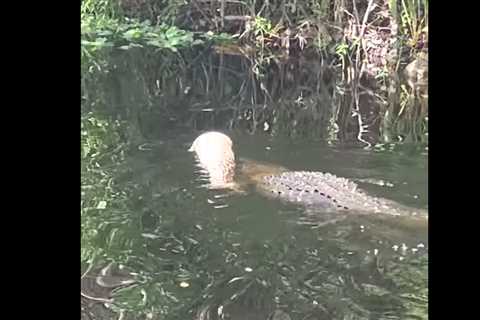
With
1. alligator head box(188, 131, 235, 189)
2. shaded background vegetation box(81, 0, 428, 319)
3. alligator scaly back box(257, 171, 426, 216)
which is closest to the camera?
shaded background vegetation box(81, 0, 428, 319)

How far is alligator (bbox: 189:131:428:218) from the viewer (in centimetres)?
204

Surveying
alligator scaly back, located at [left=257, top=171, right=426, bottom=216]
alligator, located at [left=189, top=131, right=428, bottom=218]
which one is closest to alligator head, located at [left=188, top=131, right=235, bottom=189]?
alligator, located at [left=189, top=131, right=428, bottom=218]

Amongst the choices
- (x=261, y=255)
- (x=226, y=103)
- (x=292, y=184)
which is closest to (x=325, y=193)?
(x=292, y=184)

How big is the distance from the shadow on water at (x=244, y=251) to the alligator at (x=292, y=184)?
0.17ft

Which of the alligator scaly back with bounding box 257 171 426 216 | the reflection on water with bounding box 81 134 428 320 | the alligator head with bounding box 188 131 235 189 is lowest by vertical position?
the reflection on water with bounding box 81 134 428 320

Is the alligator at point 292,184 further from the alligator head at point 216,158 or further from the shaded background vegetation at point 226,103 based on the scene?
the shaded background vegetation at point 226,103

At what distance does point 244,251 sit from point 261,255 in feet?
0.15

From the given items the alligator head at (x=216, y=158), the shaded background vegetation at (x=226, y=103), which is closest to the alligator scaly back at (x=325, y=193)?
the alligator head at (x=216, y=158)

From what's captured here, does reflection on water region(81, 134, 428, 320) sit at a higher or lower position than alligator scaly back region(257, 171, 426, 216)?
lower

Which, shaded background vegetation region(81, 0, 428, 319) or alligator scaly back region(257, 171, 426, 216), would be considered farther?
alligator scaly back region(257, 171, 426, 216)

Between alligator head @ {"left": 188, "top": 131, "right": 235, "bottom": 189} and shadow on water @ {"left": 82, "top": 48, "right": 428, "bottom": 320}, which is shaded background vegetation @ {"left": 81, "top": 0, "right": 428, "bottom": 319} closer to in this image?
shadow on water @ {"left": 82, "top": 48, "right": 428, "bottom": 320}
